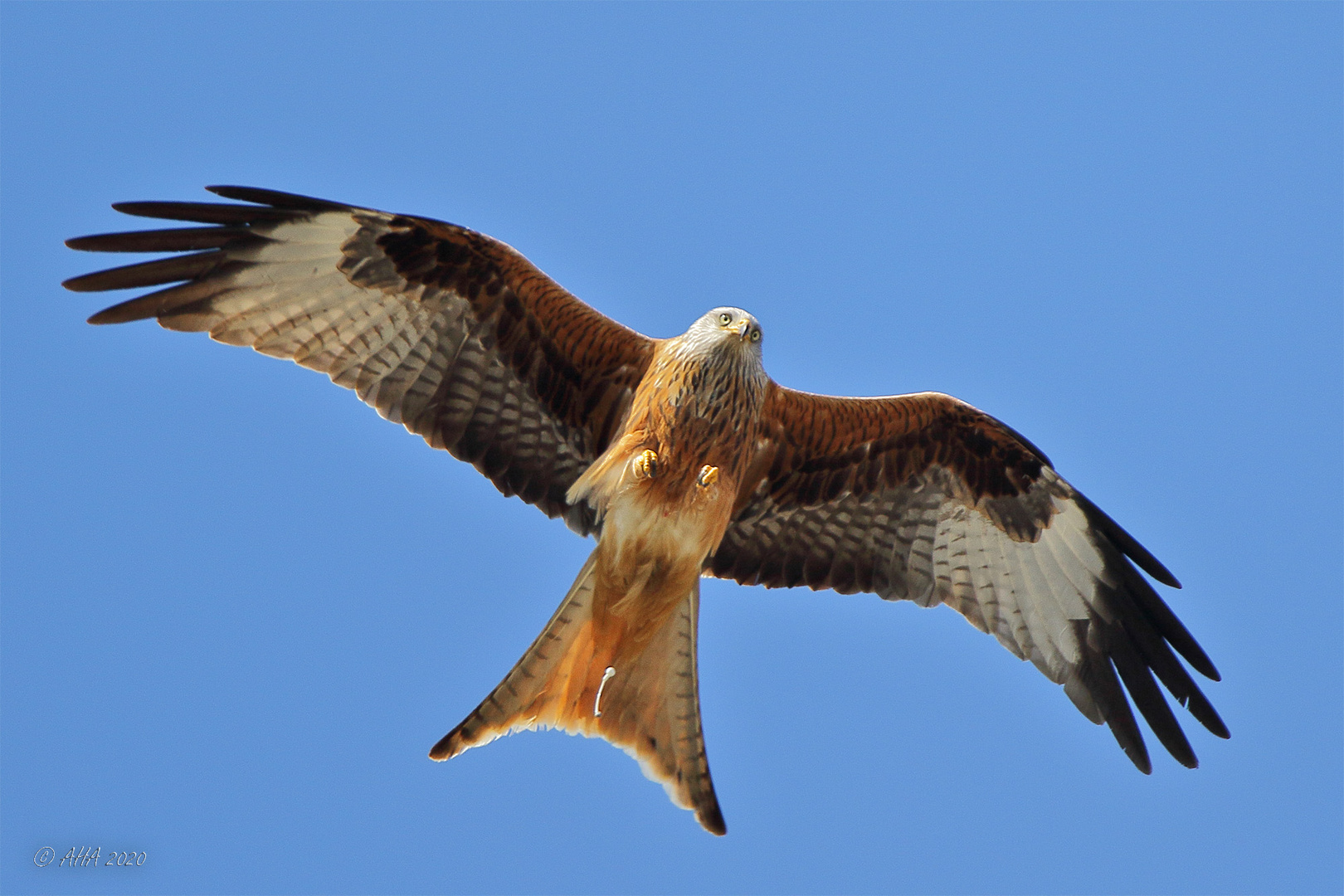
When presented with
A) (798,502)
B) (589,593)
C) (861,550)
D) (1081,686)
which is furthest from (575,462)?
(1081,686)

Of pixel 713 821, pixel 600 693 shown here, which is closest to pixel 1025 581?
pixel 713 821

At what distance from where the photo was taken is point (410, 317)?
312 inches

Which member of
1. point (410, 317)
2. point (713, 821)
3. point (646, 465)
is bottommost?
point (713, 821)

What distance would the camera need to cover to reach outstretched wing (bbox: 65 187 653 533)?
7.61m

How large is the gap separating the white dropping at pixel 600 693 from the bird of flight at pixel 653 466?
18mm

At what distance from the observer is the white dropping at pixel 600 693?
25.6 ft

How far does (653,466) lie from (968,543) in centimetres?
241

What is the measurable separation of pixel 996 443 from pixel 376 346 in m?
3.89

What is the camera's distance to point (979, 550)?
8695 millimetres

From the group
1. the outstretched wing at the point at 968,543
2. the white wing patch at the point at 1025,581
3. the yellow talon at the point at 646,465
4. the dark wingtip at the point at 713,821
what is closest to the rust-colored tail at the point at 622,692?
the dark wingtip at the point at 713,821

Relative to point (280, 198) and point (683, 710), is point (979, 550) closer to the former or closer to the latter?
point (683, 710)

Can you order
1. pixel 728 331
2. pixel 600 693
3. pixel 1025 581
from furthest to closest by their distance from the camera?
pixel 1025 581 < pixel 600 693 < pixel 728 331

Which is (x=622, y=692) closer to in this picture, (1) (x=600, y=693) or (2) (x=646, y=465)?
(1) (x=600, y=693)

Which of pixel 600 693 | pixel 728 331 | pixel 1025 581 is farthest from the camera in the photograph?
pixel 1025 581
